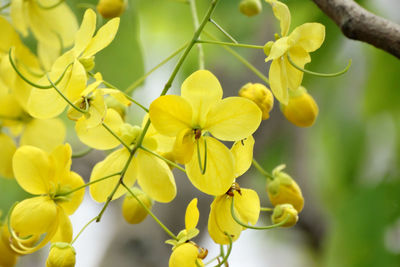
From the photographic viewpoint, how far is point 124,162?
50 cm

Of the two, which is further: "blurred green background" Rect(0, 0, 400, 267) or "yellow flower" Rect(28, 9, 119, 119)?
"blurred green background" Rect(0, 0, 400, 267)

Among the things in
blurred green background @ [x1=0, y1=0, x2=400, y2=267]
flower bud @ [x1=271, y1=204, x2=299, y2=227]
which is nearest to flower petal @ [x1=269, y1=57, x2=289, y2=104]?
flower bud @ [x1=271, y1=204, x2=299, y2=227]

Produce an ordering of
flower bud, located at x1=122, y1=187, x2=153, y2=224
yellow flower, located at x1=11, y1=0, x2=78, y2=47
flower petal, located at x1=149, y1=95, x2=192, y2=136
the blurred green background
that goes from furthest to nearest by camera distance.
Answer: the blurred green background
yellow flower, located at x1=11, y1=0, x2=78, y2=47
flower bud, located at x1=122, y1=187, x2=153, y2=224
flower petal, located at x1=149, y1=95, x2=192, y2=136

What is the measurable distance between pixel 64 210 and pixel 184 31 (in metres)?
0.75

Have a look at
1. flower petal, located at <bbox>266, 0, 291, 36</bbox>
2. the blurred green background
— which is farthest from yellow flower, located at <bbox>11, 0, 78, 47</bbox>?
flower petal, located at <bbox>266, 0, 291, 36</bbox>

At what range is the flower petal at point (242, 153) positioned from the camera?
46cm

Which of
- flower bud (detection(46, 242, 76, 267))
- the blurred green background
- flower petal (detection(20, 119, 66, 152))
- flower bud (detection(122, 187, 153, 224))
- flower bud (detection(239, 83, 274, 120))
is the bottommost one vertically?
the blurred green background

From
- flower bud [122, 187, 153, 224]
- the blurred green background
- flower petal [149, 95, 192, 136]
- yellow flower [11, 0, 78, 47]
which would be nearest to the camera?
flower petal [149, 95, 192, 136]

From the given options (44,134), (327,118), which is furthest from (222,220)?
(327,118)

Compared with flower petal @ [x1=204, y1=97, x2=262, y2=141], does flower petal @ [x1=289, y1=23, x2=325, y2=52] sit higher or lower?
higher

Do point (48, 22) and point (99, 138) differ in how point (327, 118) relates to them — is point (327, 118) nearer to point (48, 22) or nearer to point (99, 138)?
point (48, 22)

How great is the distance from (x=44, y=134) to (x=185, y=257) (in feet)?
0.82

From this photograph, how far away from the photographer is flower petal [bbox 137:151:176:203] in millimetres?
495

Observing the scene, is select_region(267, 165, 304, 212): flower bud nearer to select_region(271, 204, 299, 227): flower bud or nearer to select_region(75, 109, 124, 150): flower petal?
select_region(271, 204, 299, 227): flower bud
